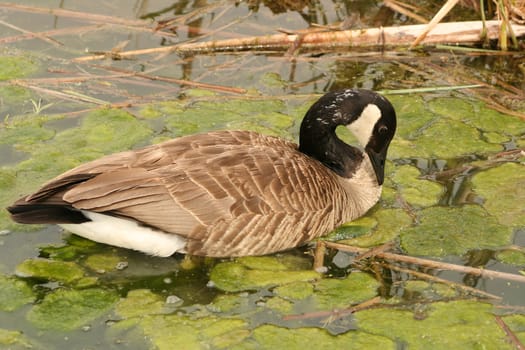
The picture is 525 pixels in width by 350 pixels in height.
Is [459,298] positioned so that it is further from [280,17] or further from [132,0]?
[132,0]

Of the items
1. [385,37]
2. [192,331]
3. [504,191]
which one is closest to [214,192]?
[192,331]

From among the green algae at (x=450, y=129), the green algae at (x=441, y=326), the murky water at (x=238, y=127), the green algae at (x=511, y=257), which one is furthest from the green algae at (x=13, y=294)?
the green algae at (x=450, y=129)

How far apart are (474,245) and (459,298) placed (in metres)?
0.70

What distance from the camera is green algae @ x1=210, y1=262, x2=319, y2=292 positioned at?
620 centimetres

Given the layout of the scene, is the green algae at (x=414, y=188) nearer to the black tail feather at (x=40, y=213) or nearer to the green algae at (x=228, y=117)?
the green algae at (x=228, y=117)

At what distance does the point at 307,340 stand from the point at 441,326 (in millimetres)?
896

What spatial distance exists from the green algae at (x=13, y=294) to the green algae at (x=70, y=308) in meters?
0.11

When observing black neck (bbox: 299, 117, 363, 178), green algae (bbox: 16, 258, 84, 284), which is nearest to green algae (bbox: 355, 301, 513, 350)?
black neck (bbox: 299, 117, 363, 178)

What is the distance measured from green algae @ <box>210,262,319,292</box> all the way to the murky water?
0.06ft

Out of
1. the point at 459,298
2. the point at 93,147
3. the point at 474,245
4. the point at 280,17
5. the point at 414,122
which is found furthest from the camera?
the point at 280,17

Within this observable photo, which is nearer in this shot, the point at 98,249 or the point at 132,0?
the point at 98,249

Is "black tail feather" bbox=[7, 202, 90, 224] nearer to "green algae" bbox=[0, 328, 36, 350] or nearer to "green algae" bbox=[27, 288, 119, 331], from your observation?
"green algae" bbox=[27, 288, 119, 331]

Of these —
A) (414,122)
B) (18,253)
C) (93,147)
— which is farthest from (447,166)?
(18,253)

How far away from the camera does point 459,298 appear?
6.16 m
